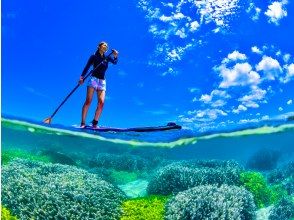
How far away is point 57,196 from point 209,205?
A: 136 inches

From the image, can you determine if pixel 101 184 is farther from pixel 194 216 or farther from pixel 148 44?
pixel 148 44

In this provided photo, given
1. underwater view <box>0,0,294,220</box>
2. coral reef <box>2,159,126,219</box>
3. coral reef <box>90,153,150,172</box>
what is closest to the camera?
coral reef <box>2,159,126,219</box>

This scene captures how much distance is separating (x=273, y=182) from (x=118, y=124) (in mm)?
19154

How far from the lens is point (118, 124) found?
113 feet

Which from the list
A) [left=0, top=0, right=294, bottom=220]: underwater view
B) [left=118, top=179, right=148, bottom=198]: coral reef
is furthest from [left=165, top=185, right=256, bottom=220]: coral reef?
[left=118, top=179, right=148, bottom=198]: coral reef

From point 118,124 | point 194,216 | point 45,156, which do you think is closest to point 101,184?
point 194,216

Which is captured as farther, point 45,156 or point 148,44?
point 148,44

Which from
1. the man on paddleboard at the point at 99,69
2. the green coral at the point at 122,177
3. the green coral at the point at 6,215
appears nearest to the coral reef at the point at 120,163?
the green coral at the point at 122,177

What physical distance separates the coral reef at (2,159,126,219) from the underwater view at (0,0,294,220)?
0.03 meters

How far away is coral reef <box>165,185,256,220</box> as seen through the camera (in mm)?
8508

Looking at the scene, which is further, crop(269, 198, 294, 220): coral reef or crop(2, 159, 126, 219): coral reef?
crop(269, 198, 294, 220): coral reef

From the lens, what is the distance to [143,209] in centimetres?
895

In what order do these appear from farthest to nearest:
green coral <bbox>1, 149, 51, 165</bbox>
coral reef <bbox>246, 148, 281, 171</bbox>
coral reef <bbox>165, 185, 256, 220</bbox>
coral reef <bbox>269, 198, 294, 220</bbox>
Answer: coral reef <bbox>246, 148, 281, 171</bbox> → green coral <bbox>1, 149, 51, 165</bbox> → coral reef <bbox>269, 198, 294, 220</bbox> → coral reef <bbox>165, 185, 256, 220</bbox>

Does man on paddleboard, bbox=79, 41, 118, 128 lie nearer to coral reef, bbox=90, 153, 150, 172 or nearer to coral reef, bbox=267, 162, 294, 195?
coral reef, bbox=90, 153, 150, 172
